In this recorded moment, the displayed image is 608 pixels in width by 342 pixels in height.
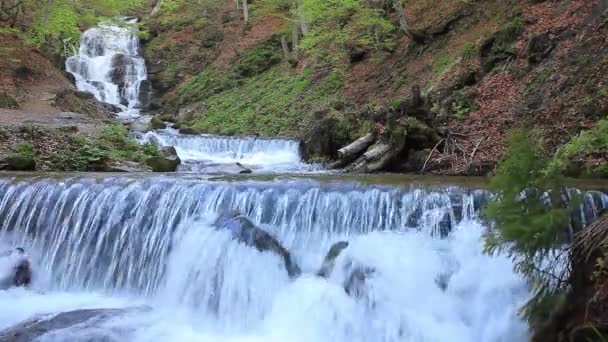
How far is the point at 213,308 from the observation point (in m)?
6.94

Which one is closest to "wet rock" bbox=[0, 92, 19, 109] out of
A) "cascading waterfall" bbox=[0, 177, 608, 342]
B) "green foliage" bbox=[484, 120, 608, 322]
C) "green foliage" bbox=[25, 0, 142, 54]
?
"green foliage" bbox=[25, 0, 142, 54]

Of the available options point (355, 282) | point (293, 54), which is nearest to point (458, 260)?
point (355, 282)

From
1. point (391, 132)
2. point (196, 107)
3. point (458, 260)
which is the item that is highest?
point (196, 107)

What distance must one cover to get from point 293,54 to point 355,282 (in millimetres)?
20774

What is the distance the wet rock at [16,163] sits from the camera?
10938 millimetres

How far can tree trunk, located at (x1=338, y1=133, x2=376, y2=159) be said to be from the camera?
12305 millimetres

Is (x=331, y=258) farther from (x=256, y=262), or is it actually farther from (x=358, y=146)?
(x=358, y=146)

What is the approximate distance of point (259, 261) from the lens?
7.18 meters

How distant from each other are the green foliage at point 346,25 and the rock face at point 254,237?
1080cm

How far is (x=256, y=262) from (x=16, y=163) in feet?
21.5

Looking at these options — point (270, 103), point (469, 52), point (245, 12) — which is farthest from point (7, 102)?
point (245, 12)

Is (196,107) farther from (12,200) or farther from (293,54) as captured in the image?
(12,200)

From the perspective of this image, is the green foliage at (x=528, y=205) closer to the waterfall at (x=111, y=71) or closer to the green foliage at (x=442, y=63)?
the green foliage at (x=442, y=63)

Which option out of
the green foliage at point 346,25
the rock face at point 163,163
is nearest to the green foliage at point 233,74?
the green foliage at point 346,25
